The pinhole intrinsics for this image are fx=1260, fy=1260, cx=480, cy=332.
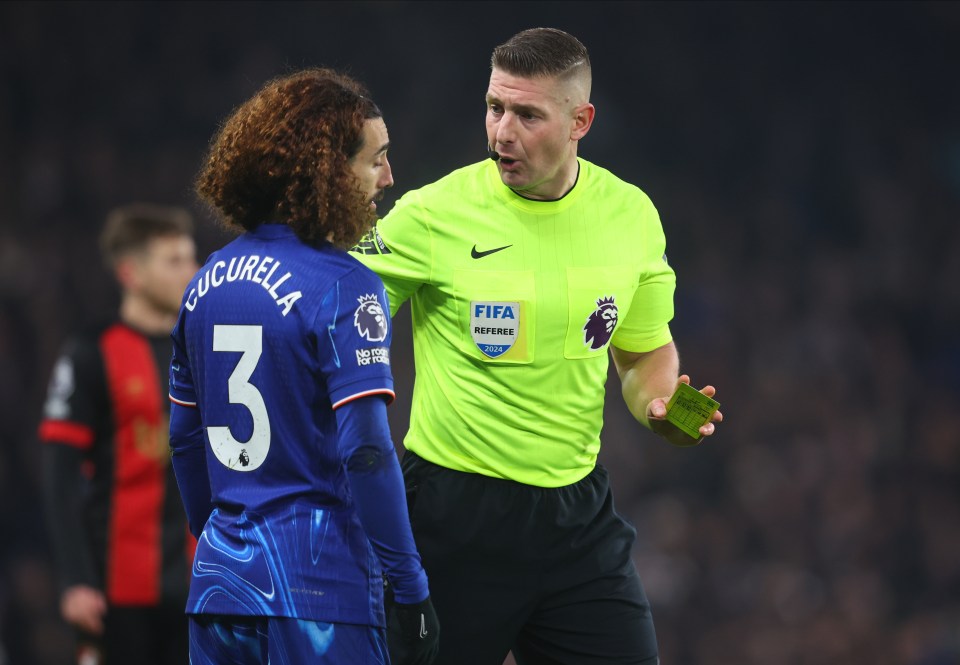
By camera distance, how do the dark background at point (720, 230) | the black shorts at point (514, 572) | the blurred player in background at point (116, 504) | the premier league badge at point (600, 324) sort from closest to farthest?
the black shorts at point (514, 572)
the premier league badge at point (600, 324)
the blurred player in background at point (116, 504)
the dark background at point (720, 230)

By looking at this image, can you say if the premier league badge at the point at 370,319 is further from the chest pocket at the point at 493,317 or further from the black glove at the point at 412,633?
the chest pocket at the point at 493,317

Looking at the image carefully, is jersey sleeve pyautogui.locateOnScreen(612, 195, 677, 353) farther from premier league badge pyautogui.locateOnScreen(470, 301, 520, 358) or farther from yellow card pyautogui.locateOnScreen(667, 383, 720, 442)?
premier league badge pyautogui.locateOnScreen(470, 301, 520, 358)

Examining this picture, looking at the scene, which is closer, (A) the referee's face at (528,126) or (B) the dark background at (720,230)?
(A) the referee's face at (528,126)

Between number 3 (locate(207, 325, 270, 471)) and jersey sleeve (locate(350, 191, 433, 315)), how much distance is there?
30.1 inches

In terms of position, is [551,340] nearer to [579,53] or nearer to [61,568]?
[579,53]

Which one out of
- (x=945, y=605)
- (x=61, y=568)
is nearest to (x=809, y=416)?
(x=945, y=605)

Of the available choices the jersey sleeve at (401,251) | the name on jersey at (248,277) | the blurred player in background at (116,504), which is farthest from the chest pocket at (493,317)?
the blurred player in background at (116,504)

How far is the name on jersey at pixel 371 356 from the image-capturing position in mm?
2535

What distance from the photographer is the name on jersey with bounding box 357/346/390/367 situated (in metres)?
2.54

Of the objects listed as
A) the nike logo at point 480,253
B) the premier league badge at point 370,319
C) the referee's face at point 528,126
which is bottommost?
the nike logo at point 480,253

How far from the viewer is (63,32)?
1046cm

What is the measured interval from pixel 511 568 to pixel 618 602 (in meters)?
0.31

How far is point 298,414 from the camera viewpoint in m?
2.58

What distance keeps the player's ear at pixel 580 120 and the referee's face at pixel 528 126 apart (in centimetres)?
4
